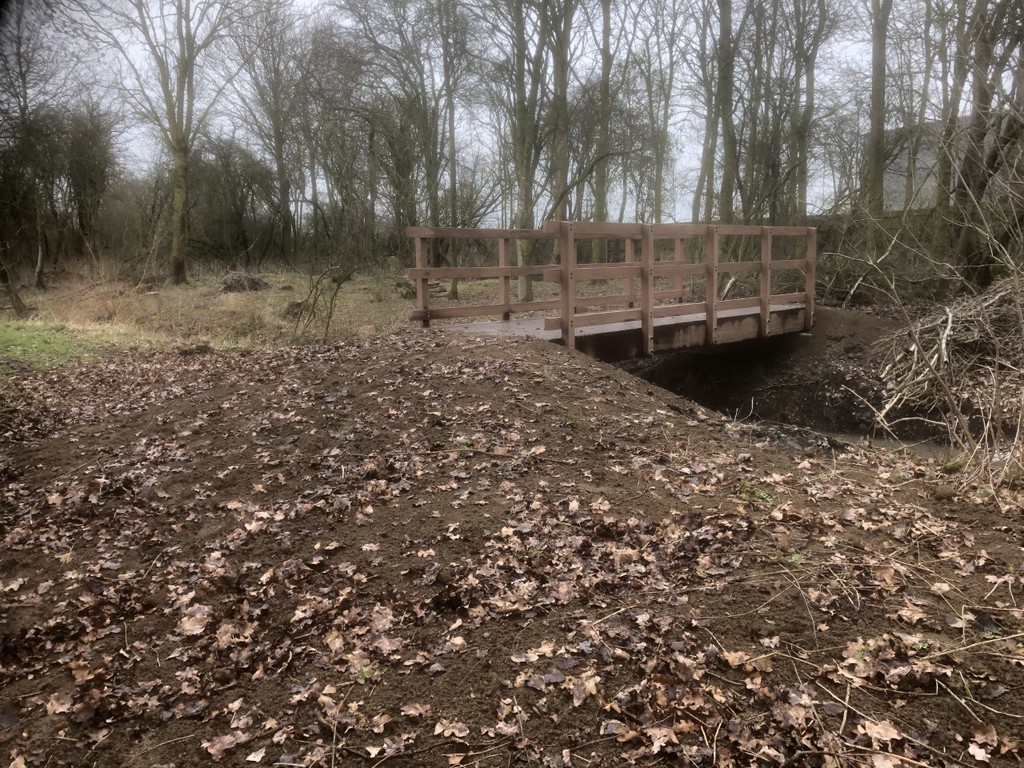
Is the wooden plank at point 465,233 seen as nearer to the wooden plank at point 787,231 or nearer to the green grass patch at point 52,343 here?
the wooden plank at point 787,231

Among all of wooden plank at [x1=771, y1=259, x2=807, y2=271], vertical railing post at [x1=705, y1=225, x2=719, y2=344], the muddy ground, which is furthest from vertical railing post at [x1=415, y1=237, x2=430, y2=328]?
wooden plank at [x1=771, y1=259, x2=807, y2=271]

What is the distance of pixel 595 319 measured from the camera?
31.8 feet

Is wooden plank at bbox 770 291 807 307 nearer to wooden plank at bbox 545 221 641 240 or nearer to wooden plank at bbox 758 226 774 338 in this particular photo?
wooden plank at bbox 758 226 774 338

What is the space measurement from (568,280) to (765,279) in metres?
4.25

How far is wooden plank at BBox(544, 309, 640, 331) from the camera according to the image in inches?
371

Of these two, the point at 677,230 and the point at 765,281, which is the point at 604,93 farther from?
the point at 677,230

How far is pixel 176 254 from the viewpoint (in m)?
21.6

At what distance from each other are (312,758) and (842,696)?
2389 mm

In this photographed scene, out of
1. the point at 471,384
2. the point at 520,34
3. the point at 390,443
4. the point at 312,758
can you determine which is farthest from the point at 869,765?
the point at 520,34

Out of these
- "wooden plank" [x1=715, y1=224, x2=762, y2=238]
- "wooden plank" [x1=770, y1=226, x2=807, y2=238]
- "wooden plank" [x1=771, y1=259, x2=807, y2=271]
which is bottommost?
"wooden plank" [x1=771, y1=259, x2=807, y2=271]

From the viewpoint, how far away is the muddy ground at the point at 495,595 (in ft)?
10.9

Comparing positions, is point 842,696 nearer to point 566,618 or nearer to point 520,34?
point 566,618

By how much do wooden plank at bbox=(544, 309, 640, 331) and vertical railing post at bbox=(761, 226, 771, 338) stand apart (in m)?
2.77

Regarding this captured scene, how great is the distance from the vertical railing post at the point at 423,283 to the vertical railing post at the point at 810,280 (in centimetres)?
680
